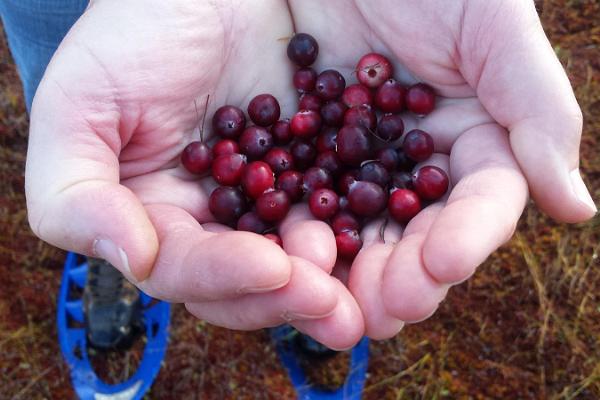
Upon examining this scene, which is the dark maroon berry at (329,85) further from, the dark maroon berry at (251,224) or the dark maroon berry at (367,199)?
the dark maroon berry at (251,224)

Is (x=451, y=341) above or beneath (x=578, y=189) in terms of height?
beneath

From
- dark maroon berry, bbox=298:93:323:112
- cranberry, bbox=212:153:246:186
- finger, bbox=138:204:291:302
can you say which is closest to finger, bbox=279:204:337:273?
finger, bbox=138:204:291:302

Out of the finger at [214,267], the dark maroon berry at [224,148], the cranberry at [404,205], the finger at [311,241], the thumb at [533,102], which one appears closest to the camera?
the finger at [214,267]

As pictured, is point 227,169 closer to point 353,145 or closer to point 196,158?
point 196,158

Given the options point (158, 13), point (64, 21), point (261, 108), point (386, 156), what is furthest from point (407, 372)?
point (64, 21)

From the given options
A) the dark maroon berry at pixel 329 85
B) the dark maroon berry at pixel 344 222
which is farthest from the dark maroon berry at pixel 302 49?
the dark maroon berry at pixel 344 222

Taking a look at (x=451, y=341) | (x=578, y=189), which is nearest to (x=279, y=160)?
(x=578, y=189)

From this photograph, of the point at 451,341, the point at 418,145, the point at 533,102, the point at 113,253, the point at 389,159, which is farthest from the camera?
the point at 451,341

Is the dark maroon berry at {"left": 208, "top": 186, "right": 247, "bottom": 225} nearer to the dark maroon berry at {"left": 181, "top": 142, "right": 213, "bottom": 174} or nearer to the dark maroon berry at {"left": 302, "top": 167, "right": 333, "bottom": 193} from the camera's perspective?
the dark maroon berry at {"left": 181, "top": 142, "right": 213, "bottom": 174}
